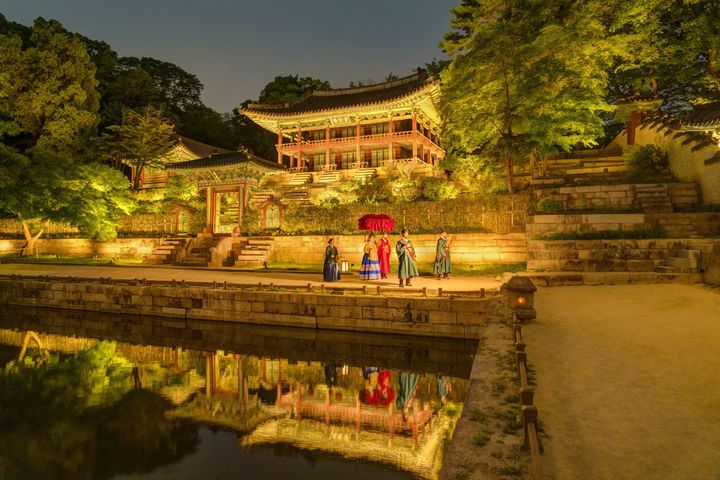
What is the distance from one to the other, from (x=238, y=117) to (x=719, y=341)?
62.0 metres

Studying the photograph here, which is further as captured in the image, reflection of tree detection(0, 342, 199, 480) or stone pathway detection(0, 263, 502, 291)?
stone pathway detection(0, 263, 502, 291)

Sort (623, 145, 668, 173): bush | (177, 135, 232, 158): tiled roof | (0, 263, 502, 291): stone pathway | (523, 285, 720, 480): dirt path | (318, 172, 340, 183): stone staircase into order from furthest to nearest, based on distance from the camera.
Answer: (177, 135, 232, 158): tiled roof < (318, 172, 340, 183): stone staircase < (623, 145, 668, 173): bush < (0, 263, 502, 291): stone pathway < (523, 285, 720, 480): dirt path

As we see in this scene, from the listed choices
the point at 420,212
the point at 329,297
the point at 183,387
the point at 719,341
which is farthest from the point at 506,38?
the point at 183,387

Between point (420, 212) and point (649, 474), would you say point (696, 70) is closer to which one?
point (420, 212)

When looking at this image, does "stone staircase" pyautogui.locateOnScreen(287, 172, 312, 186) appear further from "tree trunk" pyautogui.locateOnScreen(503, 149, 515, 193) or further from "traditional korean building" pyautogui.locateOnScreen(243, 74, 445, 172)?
"tree trunk" pyautogui.locateOnScreen(503, 149, 515, 193)

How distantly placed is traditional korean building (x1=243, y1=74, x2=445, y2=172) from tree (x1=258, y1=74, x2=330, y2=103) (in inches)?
576

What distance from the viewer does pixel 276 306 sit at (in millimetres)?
13227

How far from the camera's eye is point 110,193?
2934cm

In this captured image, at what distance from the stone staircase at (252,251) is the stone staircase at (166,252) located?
3.67 m

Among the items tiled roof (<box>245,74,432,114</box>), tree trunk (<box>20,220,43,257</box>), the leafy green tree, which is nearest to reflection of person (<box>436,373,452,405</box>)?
tiled roof (<box>245,74,432,114</box>)

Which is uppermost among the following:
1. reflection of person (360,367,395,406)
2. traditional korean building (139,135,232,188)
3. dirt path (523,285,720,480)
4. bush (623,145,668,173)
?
traditional korean building (139,135,232,188)

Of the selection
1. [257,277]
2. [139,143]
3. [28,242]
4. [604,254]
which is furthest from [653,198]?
[28,242]

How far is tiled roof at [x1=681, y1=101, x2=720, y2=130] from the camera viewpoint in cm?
1442

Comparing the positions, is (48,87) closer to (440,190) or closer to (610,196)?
(440,190)
